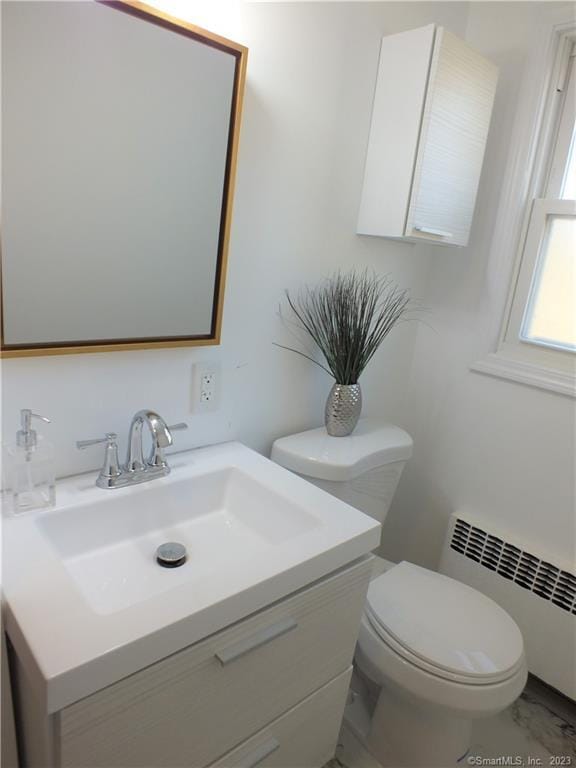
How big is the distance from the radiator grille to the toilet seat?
33 cm

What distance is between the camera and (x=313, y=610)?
99 cm

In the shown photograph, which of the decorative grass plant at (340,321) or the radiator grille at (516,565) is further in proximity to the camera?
the radiator grille at (516,565)

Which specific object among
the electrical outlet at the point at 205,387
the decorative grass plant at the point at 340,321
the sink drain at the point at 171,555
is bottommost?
the sink drain at the point at 171,555

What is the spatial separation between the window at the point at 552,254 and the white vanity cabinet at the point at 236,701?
98cm

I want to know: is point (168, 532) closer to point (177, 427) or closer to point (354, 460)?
point (177, 427)

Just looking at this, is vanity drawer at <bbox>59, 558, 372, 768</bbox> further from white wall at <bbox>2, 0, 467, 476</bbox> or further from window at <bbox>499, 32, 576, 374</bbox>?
window at <bbox>499, 32, 576, 374</bbox>

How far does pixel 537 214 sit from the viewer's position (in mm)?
1610

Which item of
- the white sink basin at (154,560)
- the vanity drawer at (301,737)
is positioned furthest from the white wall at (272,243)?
the vanity drawer at (301,737)

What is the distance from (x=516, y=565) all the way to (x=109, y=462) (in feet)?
4.34

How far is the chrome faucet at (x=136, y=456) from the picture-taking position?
3.52 ft

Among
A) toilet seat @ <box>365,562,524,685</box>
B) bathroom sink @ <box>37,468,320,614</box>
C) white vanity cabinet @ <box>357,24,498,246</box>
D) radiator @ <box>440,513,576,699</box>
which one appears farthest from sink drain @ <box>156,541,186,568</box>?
radiator @ <box>440,513,576,699</box>

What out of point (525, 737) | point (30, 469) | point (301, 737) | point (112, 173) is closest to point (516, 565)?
point (525, 737)

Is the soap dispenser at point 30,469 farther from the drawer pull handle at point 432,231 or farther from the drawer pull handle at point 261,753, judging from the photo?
the drawer pull handle at point 432,231

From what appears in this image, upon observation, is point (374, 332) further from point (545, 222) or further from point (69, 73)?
point (69, 73)
